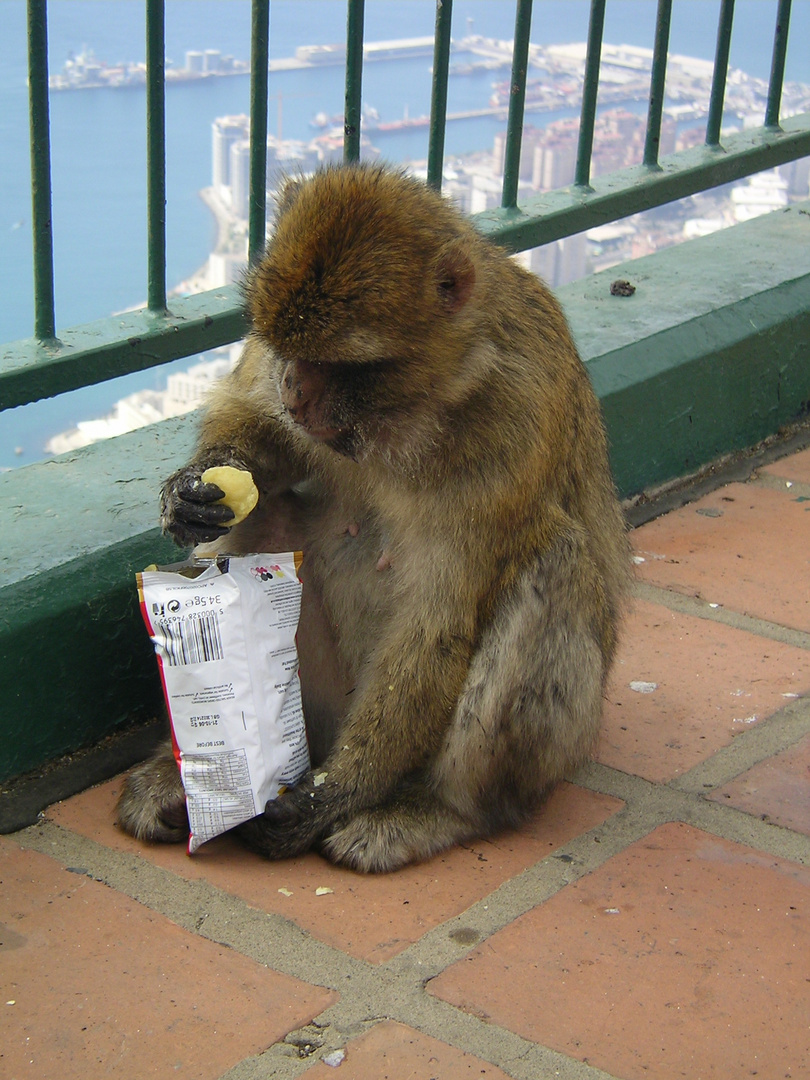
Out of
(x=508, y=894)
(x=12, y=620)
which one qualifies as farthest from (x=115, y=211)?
(x=508, y=894)

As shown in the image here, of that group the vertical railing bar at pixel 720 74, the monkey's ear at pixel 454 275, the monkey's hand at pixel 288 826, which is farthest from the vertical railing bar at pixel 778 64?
the monkey's hand at pixel 288 826

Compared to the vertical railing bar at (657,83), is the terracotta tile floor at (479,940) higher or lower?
lower

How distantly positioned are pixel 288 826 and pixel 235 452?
0.70m

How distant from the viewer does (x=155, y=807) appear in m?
2.40

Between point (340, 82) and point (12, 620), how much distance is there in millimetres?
1417

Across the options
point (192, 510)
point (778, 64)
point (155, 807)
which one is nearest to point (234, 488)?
point (192, 510)

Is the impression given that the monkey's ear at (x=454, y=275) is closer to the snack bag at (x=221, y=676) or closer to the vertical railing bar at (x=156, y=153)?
the snack bag at (x=221, y=676)

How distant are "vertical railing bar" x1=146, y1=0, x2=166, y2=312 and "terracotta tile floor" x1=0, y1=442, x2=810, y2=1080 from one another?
1.02 m

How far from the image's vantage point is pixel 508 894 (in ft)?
7.57

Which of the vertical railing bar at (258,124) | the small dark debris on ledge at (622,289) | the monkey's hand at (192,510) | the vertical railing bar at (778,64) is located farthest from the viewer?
the small dark debris on ledge at (622,289)

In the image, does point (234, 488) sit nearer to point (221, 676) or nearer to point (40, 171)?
point (221, 676)

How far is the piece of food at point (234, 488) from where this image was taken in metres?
2.41

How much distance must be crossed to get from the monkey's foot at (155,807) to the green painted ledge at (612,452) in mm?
220

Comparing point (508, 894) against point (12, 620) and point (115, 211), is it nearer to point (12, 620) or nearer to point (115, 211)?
point (12, 620)
